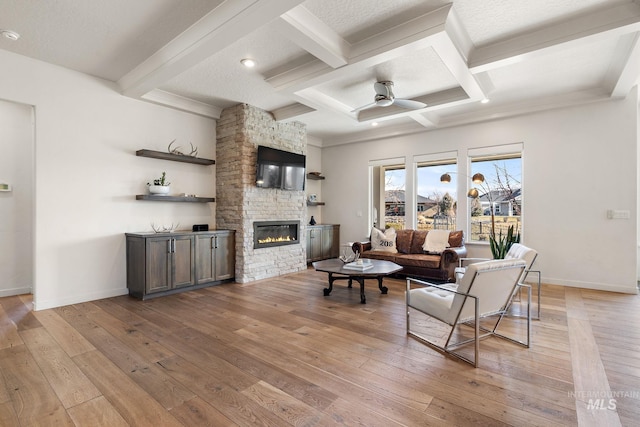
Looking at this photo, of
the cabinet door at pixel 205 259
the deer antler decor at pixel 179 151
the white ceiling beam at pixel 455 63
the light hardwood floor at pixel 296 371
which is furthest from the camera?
the deer antler decor at pixel 179 151

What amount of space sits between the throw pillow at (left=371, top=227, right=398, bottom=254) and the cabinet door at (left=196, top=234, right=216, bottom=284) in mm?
3106

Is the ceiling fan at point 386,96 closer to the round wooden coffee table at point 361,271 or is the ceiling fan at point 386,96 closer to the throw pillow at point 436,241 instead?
the round wooden coffee table at point 361,271

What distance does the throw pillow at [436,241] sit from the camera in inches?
225

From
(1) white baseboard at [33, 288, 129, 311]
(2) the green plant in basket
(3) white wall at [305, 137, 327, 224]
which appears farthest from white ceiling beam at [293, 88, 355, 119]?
(1) white baseboard at [33, 288, 129, 311]

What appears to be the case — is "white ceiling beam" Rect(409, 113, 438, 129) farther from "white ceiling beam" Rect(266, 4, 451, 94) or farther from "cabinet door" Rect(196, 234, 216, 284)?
"cabinet door" Rect(196, 234, 216, 284)

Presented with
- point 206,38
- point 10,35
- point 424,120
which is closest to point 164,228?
point 10,35

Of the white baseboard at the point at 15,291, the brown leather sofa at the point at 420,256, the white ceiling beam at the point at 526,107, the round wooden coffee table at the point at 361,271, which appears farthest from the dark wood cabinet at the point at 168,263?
the white ceiling beam at the point at 526,107

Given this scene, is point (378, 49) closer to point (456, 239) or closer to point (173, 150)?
point (173, 150)

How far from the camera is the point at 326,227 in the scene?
7426mm

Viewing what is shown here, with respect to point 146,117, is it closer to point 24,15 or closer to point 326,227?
point 24,15

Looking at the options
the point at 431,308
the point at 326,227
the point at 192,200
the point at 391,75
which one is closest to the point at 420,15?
the point at 391,75

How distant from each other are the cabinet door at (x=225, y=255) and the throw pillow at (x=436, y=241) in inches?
139

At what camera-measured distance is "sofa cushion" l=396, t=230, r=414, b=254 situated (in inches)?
242

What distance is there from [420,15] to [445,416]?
3.30 m
